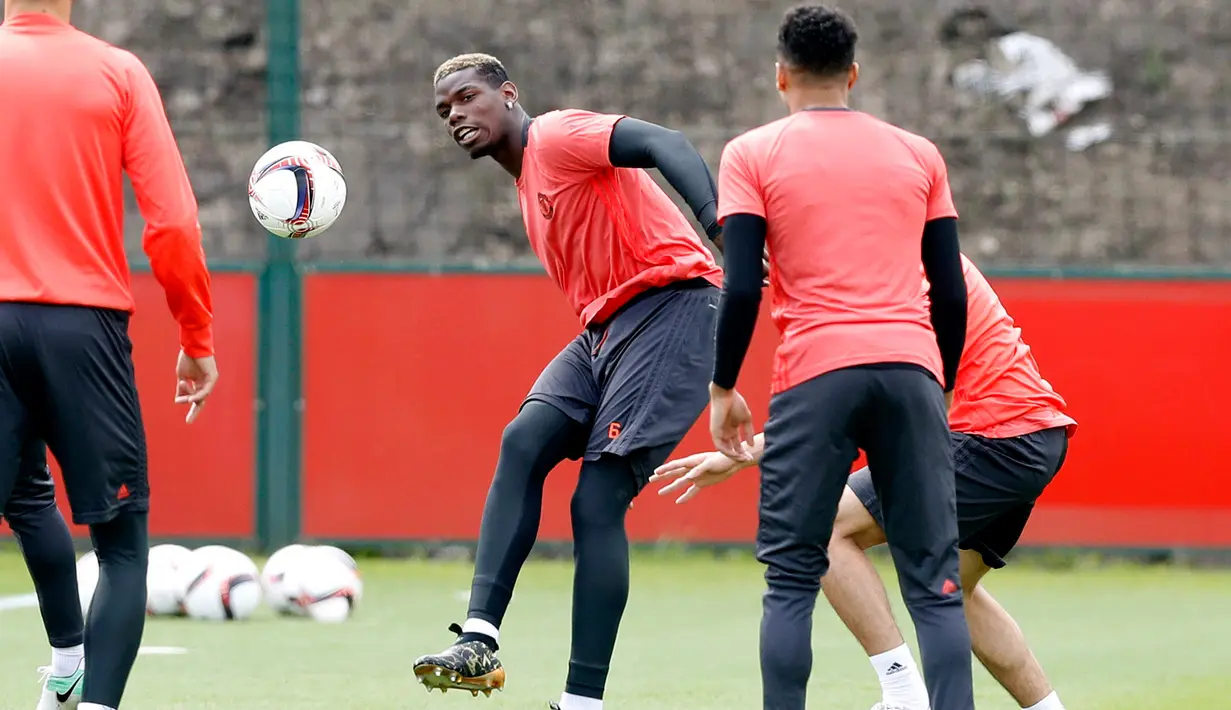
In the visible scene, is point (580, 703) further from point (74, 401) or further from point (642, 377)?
point (74, 401)

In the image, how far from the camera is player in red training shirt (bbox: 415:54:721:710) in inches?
210

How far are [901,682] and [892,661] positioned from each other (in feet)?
0.23

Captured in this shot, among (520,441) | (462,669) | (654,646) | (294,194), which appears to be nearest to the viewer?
(462,669)

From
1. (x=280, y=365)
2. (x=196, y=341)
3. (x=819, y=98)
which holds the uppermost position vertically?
(x=819, y=98)

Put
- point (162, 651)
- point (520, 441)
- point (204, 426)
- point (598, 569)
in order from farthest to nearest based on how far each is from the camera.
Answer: point (204, 426) → point (162, 651) → point (520, 441) → point (598, 569)

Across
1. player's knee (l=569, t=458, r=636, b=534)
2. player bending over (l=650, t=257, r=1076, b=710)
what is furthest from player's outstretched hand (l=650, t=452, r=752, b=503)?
player's knee (l=569, t=458, r=636, b=534)

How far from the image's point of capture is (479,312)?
1195 cm

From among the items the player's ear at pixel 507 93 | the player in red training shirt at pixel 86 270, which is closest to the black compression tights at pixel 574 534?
the player's ear at pixel 507 93

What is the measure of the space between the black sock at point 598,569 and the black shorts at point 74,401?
4.50 feet

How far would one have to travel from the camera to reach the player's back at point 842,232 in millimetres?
4445

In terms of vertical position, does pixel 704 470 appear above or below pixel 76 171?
below

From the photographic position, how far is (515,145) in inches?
226

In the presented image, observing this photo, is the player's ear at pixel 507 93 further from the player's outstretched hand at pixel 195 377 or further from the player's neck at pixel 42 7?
the player's neck at pixel 42 7

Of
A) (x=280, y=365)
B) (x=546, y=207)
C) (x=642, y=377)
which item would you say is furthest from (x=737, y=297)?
(x=280, y=365)
